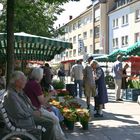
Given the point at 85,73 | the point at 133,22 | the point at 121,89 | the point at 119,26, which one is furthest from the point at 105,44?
the point at 85,73

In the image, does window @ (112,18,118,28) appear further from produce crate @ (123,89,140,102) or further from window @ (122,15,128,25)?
produce crate @ (123,89,140,102)

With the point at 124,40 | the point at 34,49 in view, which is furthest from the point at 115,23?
the point at 34,49

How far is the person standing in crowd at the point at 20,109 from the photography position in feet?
23.4

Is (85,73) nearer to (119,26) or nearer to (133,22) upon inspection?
(133,22)

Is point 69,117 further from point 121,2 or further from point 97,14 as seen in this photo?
point 97,14

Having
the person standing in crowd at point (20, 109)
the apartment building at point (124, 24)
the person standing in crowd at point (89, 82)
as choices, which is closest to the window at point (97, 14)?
the apartment building at point (124, 24)

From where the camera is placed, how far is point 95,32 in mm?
77688

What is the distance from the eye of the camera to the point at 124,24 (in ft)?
201

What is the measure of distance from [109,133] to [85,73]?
4.04 metres

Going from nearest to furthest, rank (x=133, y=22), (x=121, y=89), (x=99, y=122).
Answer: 1. (x=99, y=122)
2. (x=121, y=89)
3. (x=133, y=22)

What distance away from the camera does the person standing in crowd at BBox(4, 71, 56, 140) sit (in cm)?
712

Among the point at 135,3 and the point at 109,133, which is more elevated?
the point at 135,3

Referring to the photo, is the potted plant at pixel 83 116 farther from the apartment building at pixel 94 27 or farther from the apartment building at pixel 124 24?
the apartment building at pixel 94 27

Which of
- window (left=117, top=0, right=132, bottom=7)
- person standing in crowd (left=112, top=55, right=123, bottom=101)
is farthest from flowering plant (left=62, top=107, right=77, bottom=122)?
window (left=117, top=0, right=132, bottom=7)
